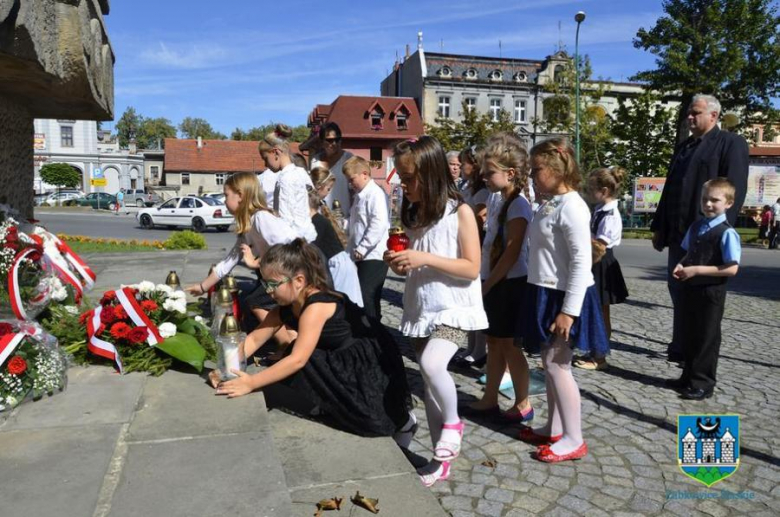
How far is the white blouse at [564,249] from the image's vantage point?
3.04 metres

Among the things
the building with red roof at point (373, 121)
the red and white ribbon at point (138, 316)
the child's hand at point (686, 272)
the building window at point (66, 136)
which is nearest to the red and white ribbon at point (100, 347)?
the red and white ribbon at point (138, 316)

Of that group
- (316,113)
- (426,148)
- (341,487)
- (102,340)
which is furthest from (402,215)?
(316,113)

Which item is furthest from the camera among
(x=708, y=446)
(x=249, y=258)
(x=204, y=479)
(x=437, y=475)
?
(x=249, y=258)

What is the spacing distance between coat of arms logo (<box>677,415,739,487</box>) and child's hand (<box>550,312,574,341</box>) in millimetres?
874

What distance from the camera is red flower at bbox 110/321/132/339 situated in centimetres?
327

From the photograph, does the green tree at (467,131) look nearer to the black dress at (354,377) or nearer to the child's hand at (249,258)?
the child's hand at (249,258)

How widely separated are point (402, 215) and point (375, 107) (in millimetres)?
46214

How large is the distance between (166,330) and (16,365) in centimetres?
84

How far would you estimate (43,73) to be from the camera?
2922 millimetres

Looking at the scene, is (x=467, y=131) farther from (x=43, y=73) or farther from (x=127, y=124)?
(x=127, y=124)

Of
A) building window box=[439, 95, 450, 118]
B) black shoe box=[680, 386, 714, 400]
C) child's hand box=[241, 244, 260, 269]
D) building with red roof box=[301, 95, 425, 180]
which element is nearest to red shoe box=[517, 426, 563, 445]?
black shoe box=[680, 386, 714, 400]

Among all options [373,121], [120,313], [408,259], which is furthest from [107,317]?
[373,121]

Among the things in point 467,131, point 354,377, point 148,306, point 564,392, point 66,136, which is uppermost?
point 66,136

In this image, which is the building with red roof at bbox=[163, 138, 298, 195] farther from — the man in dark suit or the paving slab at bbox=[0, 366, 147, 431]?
the paving slab at bbox=[0, 366, 147, 431]
